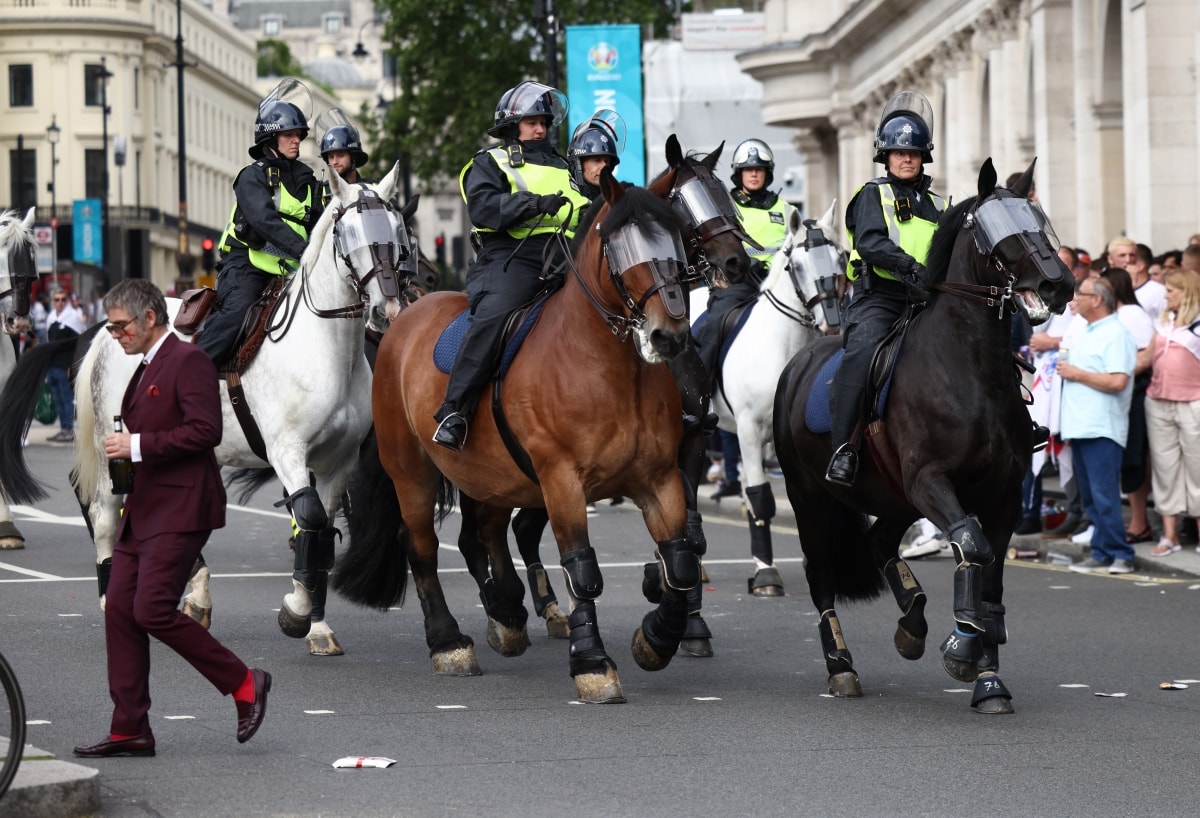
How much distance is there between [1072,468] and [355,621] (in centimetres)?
649

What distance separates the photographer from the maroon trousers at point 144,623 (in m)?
8.09

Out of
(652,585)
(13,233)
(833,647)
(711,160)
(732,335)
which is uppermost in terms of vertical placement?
(13,233)

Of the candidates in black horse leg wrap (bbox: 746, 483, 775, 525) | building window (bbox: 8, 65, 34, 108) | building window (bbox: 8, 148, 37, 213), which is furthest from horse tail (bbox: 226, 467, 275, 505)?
building window (bbox: 8, 65, 34, 108)

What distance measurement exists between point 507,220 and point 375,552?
220 cm

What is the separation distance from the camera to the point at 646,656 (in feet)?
32.3

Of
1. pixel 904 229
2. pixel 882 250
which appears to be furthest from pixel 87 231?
pixel 882 250

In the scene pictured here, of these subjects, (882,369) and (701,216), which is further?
(882,369)

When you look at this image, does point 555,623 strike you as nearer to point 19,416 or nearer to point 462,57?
point 19,416

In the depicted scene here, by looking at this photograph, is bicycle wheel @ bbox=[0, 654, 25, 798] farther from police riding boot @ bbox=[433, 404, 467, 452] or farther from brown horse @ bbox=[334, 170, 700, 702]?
police riding boot @ bbox=[433, 404, 467, 452]

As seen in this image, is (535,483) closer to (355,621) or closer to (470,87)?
(355,621)

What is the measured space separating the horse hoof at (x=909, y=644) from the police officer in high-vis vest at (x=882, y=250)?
2.48 feet

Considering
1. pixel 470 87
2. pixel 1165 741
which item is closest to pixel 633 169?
pixel 1165 741

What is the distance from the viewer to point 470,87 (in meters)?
69.7

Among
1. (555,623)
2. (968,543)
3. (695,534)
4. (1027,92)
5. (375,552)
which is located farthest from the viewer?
(1027,92)
